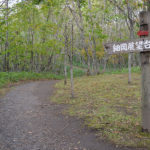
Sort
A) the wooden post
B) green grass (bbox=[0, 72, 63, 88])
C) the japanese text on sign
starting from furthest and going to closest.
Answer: green grass (bbox=[0, 72, 63, 88])
the wooden post
the japanese text on sign

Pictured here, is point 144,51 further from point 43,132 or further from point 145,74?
point 43,132

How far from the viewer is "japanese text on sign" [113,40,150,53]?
11.4ft

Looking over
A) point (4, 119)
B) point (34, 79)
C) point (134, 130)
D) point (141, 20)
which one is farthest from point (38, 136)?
point (34, 79)

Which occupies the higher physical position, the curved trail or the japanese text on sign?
the japanese text on sign

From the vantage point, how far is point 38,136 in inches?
167

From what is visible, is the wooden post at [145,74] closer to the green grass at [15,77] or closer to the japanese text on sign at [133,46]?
the japanese text on sign at [133,46]

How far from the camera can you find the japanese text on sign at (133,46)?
3.49m

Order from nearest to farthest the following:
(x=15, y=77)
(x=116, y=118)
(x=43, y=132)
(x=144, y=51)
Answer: (x=144, y=51), (x=43, y=132), (x=116, y=118), (x=15, y=77)

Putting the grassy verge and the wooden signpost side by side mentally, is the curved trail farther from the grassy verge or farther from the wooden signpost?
the wooden signpost

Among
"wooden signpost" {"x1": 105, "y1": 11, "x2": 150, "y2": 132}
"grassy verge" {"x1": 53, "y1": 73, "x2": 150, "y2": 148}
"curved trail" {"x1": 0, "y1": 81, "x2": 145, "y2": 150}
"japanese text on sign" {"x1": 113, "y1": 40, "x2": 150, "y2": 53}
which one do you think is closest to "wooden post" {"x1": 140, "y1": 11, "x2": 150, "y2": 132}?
"wooden signpost" {"x1": 105, "y1": 11, "x2": 150, "y2": 132}

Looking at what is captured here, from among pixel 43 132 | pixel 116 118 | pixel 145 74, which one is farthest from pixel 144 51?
pixel 43 132

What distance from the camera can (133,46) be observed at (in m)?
3.65

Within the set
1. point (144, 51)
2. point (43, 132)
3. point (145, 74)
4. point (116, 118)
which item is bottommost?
point (43, 132)

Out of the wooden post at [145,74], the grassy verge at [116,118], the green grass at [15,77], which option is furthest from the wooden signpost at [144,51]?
the green grass at [15,77]
